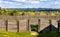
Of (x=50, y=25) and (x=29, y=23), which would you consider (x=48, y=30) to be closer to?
(x=50, y=25)

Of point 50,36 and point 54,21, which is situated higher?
point 54,21

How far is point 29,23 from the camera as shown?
27578 millimetres

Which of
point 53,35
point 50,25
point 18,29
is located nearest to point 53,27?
point 50,25

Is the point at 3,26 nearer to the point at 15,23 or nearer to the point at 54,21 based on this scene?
the point at 15,23

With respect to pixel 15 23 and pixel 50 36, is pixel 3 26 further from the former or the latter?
pixel 50 36

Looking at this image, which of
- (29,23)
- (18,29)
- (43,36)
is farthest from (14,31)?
(43,36)

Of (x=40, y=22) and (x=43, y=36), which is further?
(x=40, y=22)

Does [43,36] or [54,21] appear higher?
[54,21]

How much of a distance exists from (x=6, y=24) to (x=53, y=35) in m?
6.62

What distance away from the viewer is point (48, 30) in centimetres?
2806

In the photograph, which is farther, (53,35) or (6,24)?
(6,24)

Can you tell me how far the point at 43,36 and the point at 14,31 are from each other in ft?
→ 14.9

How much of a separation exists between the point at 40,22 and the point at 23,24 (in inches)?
98.7

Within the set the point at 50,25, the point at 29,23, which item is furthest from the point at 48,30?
the point at 29,23
